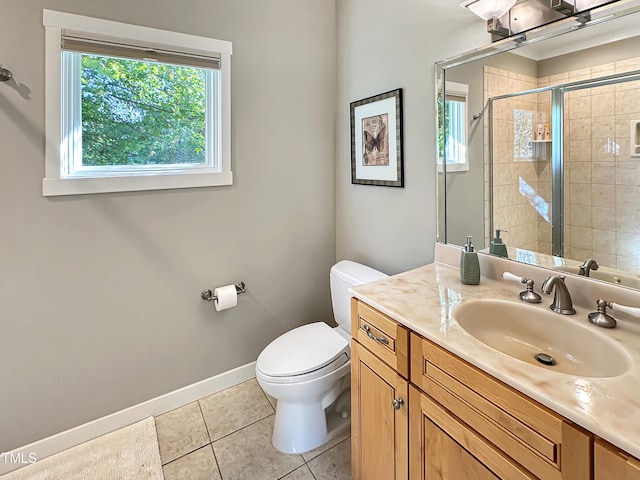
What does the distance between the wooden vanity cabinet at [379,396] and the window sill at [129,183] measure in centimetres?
116

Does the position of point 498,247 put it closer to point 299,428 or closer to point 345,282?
point 345,282

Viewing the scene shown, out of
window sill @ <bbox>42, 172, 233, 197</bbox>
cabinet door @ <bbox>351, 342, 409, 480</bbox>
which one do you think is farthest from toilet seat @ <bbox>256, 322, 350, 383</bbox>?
window sill @ <bbox>42, 172, 233, 197</bbox>

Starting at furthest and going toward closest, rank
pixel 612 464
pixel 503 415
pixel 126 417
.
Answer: pixel 126 417 < pixel 503 415 < pixel 612 464

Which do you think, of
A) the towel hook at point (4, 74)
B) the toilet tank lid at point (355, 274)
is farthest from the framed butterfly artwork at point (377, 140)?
the towel hook at point (4, 74)

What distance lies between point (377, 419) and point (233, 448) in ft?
2.94

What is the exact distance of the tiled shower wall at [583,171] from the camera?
108cm

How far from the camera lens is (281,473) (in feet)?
5.21

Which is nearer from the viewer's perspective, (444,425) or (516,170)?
(444,425)

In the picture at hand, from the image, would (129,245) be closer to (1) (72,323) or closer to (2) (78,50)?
(1) (72,323)

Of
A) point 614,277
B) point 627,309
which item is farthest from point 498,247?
point 627,309

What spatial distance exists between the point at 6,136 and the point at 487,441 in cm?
212

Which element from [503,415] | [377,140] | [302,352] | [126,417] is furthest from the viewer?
[377,140]

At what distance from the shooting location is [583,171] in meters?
1.18

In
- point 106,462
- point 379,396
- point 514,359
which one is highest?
point 514,359
